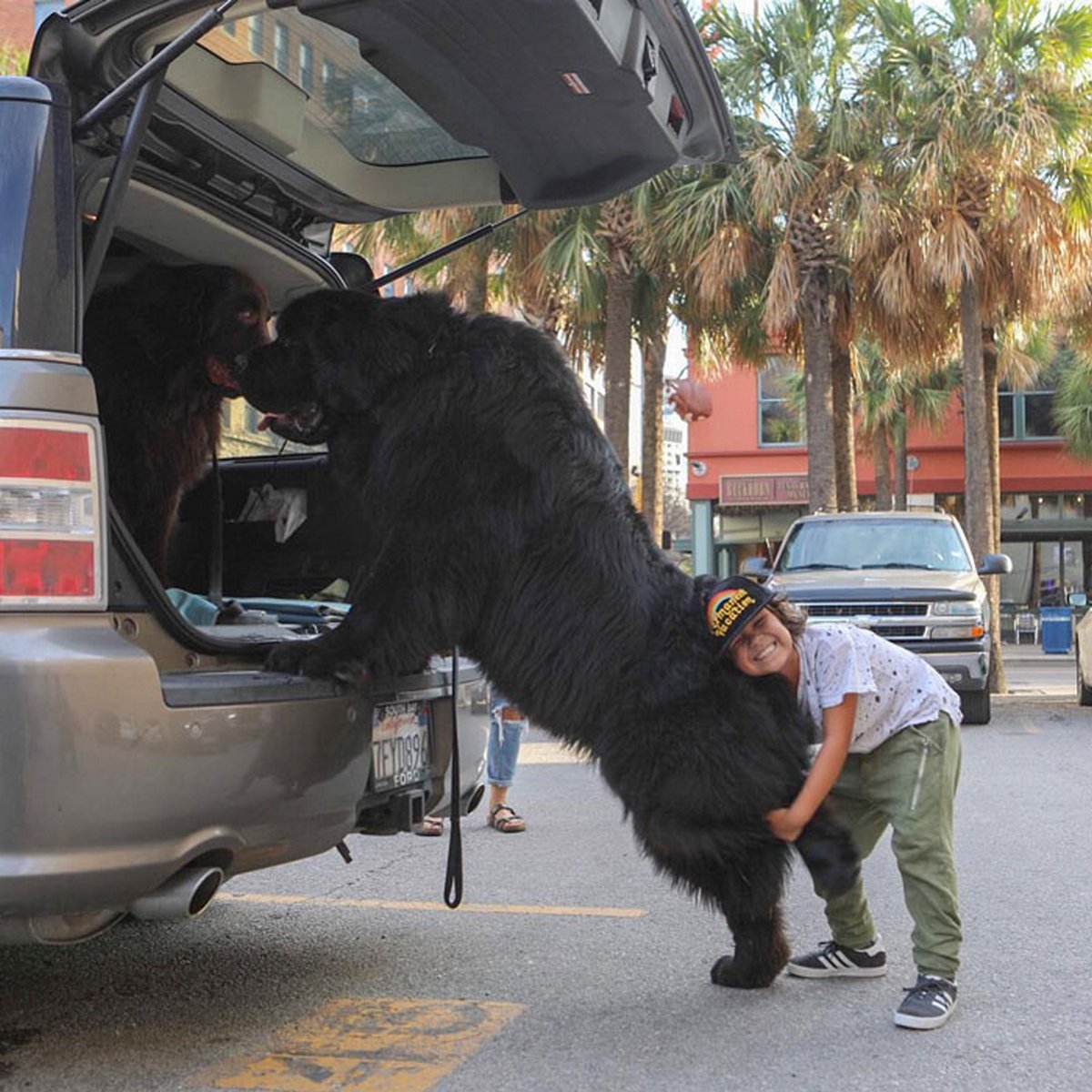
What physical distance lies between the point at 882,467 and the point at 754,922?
80.1 feet

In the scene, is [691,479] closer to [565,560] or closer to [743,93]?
[743,93]

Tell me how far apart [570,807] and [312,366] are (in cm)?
467

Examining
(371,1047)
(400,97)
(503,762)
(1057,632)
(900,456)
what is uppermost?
(900,456)

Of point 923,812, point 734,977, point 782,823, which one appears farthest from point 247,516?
point 923,812

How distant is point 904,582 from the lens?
11.5 metres

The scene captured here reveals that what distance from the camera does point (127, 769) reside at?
2781mm

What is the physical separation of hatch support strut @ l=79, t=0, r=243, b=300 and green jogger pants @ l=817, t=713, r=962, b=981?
8.04 feet

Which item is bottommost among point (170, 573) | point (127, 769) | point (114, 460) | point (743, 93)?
point (127, 769)

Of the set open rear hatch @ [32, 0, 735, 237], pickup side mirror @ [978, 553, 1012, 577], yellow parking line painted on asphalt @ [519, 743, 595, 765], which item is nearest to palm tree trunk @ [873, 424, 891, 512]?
pickup side mirror @ [978, 553, 1012, 577]

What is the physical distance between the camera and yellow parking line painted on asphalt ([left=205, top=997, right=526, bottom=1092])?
10.6 ft

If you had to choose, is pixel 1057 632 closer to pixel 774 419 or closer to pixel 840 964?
pixel 774 419

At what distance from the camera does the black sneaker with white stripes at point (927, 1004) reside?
3.59 metres

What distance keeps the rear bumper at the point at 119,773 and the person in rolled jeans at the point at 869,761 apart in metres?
1.14

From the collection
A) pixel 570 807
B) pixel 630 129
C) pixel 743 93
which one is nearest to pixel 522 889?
pixel 570 807
